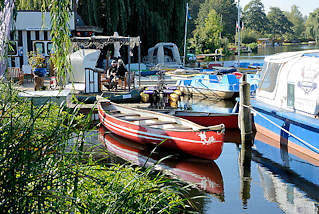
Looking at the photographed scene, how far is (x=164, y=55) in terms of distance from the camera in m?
36.4

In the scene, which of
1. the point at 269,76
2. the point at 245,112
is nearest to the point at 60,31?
the point at 245,112

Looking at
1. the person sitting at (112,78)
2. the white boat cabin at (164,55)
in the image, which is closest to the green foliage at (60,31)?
the person sitting at (112,78)

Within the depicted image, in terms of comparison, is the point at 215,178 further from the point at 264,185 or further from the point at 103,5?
the point at 103,5

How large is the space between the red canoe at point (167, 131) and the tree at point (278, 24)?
132m

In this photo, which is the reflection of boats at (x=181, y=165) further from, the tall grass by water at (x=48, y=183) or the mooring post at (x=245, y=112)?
the tall grass by water at (x=48, y=183)

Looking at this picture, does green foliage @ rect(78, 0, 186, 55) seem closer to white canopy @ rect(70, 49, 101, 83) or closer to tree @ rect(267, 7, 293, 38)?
white canopy @ rect(70, 49, 101, 83)

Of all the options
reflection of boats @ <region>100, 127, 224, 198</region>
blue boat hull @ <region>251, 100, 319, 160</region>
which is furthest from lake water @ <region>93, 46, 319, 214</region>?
blue boat hull @ <region>251, 100, 319, 160</region>

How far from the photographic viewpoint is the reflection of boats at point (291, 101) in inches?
466

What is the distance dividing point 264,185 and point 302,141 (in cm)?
204

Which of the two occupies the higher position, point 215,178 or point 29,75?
point 29,75

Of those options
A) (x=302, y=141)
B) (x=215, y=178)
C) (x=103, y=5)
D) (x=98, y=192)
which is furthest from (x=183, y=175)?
(x=103, y=5)

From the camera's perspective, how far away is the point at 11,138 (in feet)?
14.8

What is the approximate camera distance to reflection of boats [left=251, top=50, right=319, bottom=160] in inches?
466

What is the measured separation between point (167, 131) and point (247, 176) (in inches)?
106
